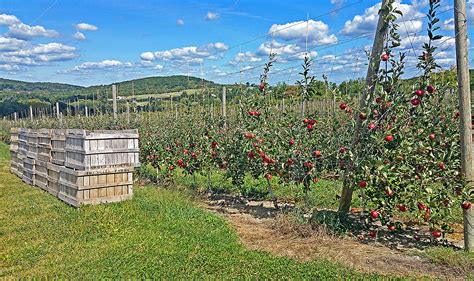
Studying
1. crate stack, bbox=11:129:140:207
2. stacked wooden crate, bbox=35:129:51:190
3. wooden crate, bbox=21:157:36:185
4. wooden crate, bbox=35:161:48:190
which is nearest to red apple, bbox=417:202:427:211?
crate stack, bbox=11:129:140:207

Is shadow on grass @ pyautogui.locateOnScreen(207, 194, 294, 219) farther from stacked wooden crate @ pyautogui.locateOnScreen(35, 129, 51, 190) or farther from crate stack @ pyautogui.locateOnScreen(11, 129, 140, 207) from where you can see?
stacked wooden crate @ pyautogui.locateOnScreen(35, 129, 51, 190)

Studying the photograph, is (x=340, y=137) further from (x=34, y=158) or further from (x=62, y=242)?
(x=34, y=158)

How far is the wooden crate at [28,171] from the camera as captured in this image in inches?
457

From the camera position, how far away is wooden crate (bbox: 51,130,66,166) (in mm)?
9516

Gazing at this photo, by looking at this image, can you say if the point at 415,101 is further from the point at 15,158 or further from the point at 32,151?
the point at 15,158

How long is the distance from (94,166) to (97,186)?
0.40 metres

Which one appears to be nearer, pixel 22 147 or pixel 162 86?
pixel 22 147

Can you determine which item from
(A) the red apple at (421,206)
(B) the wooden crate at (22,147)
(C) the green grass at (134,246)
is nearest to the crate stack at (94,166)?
(C) the green grass at (134,246)

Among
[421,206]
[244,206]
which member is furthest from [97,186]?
[421,206]

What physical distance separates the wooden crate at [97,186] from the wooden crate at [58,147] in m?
0.76

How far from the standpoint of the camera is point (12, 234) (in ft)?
22.2

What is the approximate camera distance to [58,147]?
9891 millimetres

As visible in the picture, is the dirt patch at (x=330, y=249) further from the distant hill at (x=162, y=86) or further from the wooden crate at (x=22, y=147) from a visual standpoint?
the wooden crate at (x=22, y=147)

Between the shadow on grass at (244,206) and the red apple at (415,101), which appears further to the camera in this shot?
the shadow on grass at (244,206)
